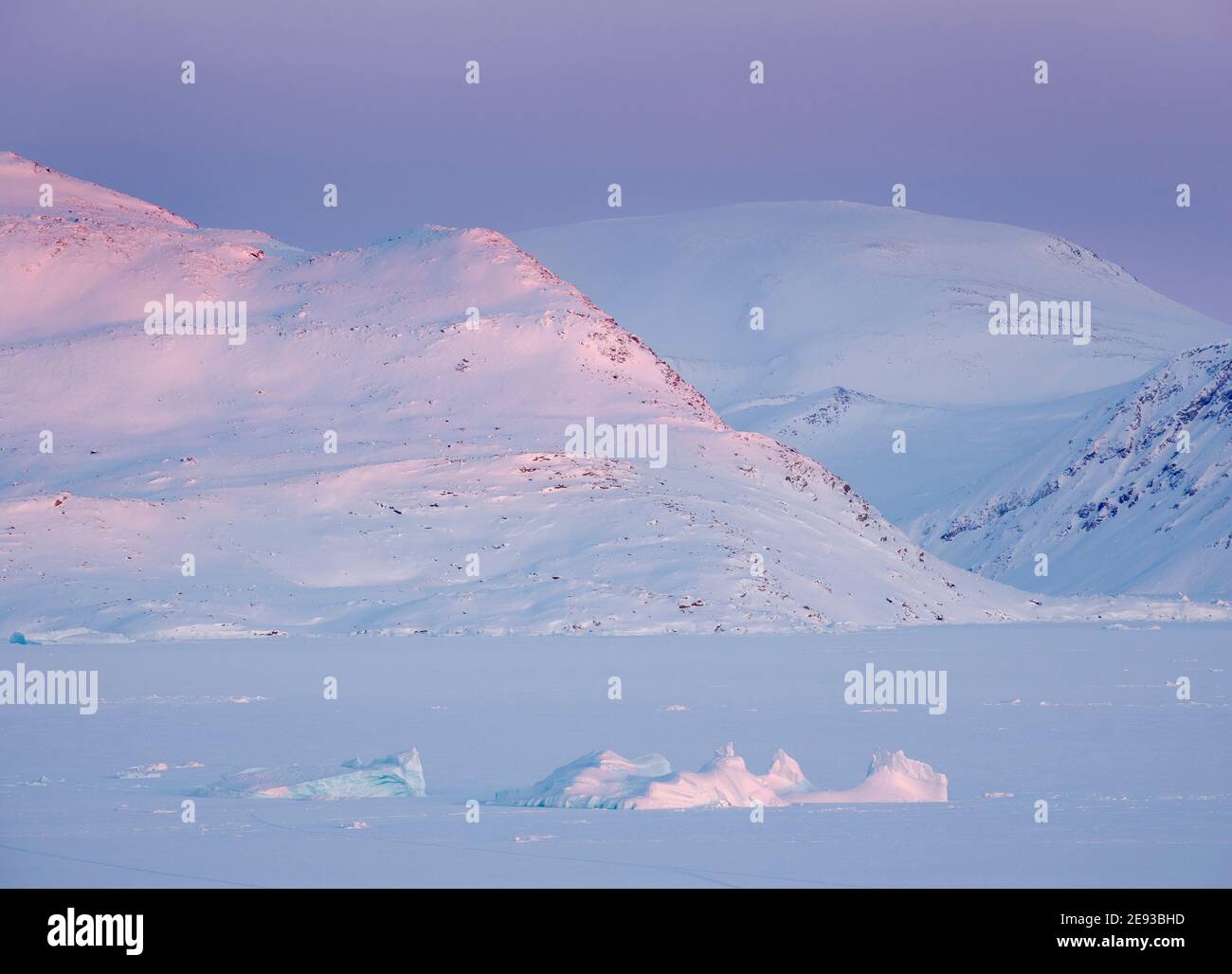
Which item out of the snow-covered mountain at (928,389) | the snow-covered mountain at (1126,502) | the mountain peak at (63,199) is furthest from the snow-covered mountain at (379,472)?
the snow-covered mountain at (928,389)

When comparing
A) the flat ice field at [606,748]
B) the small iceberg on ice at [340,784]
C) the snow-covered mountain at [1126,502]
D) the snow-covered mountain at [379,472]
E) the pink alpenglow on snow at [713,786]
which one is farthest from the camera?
the snow-covered mountain at [1126,502]

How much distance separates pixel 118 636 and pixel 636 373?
3235 cm

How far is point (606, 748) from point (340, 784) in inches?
198

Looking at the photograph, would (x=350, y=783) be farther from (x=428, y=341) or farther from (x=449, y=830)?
(x=428, y=341)

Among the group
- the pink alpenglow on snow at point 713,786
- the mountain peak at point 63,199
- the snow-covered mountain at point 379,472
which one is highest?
→ the mountain peak at point 63,199

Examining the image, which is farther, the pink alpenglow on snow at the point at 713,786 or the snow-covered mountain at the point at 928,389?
the snow-covered mountain at the point at 928,389

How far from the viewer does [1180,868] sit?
15516 mm

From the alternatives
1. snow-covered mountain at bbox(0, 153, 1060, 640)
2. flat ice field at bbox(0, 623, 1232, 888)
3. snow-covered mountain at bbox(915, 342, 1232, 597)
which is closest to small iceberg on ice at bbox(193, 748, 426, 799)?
flat ice field at bbox(0, 623, 1232, 888)

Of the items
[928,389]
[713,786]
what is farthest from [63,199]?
[928,389]

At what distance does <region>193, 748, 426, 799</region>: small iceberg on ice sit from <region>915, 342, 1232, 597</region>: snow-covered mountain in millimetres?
71265

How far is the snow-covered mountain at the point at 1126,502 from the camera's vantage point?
92.0 m

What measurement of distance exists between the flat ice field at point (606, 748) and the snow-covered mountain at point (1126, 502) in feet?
173

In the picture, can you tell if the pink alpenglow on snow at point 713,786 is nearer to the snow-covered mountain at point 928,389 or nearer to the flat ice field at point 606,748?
the flat ice field at point 606,748
